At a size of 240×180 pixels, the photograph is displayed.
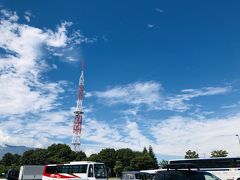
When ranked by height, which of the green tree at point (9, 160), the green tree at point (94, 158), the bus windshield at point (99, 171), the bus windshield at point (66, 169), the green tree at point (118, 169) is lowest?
the bus windshield at point (99, 171)

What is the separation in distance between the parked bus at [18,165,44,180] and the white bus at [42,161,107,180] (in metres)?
7.63

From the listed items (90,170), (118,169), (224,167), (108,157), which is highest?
(108,157)

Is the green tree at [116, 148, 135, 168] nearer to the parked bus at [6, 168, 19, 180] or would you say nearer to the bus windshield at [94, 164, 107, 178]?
the parked bus at [6, 168, 19, 180]

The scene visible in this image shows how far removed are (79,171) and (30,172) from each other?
16416 millimetres

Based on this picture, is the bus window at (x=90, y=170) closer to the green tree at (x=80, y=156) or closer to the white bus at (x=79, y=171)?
the white bus at (x=79, y=171)

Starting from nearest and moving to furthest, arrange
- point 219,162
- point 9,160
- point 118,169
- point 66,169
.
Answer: point 66,169, point 219,162, point 118,169, point 9,160

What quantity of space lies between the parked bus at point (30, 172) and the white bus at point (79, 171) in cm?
763

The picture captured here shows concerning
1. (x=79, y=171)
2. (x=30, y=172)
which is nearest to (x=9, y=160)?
(x=30, y=172)

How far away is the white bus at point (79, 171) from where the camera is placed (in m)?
32.1

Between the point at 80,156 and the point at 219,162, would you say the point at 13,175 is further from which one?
the point at 80,156

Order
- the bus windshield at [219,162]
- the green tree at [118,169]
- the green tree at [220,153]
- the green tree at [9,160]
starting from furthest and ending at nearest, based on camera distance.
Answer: the green tree at [9,160], the green tree at [118,169], the green tree at [220,153], the bus windshield at [219,162]

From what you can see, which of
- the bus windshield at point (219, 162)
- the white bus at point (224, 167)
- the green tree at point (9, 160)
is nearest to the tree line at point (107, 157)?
the green tree at point (9, 160)

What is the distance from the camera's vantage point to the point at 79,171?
3381 centimetres

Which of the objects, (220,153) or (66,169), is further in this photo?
(220,153)
